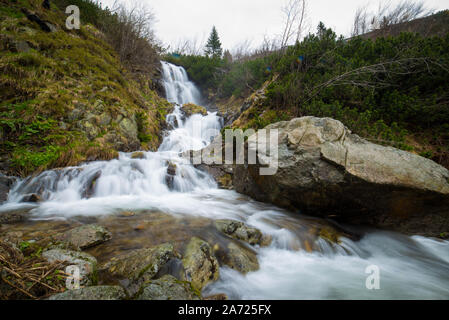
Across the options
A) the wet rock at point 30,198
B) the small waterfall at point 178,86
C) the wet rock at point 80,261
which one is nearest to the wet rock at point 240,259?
the wet rock at point 80,261

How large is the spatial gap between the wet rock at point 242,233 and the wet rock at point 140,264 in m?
1.12

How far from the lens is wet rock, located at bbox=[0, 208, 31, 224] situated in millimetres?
2920

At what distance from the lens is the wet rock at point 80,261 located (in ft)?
5.27

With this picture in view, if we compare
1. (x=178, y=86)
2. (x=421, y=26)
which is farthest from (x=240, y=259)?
(x=421, y=26)

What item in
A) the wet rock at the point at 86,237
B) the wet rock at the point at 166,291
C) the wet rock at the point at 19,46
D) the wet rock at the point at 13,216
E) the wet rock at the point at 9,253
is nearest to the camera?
the wet rock at the point at 166,291

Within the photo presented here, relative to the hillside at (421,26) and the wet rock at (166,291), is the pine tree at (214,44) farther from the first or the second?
the wet rock at (166,291)

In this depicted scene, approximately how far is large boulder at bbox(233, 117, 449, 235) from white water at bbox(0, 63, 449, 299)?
16.4 inches

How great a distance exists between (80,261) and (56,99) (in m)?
5.86

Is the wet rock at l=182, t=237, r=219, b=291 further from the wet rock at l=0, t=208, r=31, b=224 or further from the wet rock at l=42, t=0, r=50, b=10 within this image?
the wet rock at l=42, t=0, r=50, b=10

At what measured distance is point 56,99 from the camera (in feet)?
17.5

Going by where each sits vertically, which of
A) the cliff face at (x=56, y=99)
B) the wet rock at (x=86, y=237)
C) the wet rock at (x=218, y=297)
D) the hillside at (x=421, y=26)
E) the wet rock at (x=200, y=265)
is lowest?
the wet rock at (x=218, y=297)

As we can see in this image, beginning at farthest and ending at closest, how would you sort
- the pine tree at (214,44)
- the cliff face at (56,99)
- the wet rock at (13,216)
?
the pine tree at (214,44), the cliff face at (56,99), the wet rock at (13,216)

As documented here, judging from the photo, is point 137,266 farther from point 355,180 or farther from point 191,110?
point 191,110
